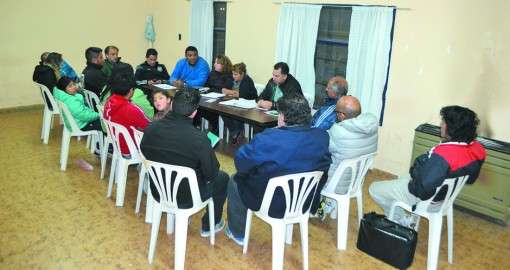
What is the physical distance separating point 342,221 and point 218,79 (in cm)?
300

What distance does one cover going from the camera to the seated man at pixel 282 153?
231 cm

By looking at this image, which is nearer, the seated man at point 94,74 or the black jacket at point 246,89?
the seated man at point 94,74

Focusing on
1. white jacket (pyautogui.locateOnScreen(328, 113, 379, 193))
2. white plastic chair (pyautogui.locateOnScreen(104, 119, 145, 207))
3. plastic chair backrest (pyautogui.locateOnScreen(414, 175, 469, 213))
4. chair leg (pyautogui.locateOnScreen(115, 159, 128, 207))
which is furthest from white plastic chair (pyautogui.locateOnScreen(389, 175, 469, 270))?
chair leg (pyautogui.locateOnScreen(115, 159, 128, 207))

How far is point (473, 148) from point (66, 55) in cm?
611

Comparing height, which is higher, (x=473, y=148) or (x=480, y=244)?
(x=473, y=148)

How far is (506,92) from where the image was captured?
3500mm

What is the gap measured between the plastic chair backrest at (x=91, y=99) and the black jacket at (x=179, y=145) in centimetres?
213

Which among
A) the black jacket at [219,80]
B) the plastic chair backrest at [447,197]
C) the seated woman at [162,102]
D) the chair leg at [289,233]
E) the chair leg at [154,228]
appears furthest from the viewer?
the black jacket at [219,80]

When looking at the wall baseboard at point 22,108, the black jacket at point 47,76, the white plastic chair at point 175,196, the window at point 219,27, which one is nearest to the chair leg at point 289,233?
the white plastic chair at point 175,196

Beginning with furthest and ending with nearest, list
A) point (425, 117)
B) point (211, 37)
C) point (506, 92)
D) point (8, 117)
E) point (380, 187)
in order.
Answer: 1. point (211, 37)
2. point (8, 117)
3. point (425, 117)
4. point (506, 92)
5. point (380, 187)

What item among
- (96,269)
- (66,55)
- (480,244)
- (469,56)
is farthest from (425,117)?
(66,55)

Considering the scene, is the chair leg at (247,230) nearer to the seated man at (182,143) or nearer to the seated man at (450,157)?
→ the seated man at (182,143)

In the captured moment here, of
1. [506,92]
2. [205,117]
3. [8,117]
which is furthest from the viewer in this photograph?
[8,117]

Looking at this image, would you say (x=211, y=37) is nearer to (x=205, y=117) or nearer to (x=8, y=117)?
(x=205, y=117)
